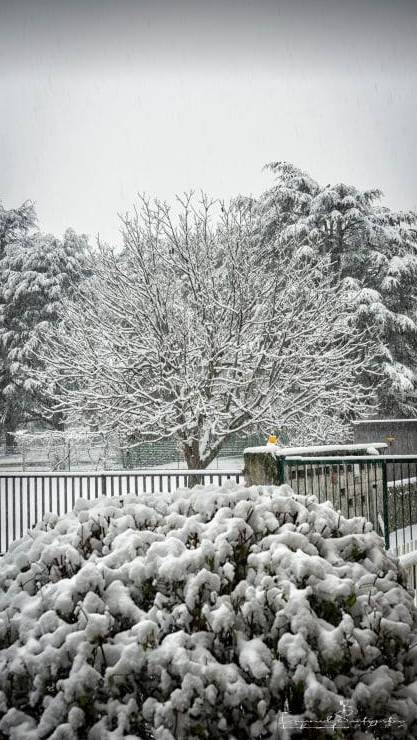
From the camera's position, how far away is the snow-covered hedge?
7.77 ft

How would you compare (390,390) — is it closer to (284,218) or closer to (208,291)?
(284,218)

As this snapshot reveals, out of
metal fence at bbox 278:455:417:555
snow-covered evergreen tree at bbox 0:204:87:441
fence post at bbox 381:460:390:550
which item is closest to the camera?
fence post at bbox 381:460:390:550

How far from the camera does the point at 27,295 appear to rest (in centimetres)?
3519

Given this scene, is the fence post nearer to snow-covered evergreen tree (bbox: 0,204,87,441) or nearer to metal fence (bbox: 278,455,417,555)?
metal fence (bbox: 278,455,417,555)

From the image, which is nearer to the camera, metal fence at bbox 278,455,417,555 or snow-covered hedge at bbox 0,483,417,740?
snow-covered hedge at bbox 0,483,417,740

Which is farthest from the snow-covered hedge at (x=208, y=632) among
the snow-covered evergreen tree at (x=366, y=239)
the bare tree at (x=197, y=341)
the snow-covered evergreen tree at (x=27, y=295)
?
the snow-covered evergreen tree at (x=27, y=295)

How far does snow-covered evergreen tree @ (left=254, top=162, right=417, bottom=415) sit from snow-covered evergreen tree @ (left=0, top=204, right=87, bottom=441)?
12.5 metres

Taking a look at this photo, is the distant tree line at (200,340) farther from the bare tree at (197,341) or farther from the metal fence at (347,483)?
the metal fence at (347,483)

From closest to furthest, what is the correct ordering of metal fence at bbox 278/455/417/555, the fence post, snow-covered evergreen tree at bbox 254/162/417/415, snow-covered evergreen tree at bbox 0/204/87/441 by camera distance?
the fence post < metal fence at bbox 278/455/417/555 < snow-covered evergreen tree at bbox 254/162/417/415 < snow-covered evergreen tree at bbox 0/204/87/441

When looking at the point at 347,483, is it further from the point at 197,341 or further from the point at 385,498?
the point at 197,341

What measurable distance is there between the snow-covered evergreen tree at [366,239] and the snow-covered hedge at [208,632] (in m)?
22.8

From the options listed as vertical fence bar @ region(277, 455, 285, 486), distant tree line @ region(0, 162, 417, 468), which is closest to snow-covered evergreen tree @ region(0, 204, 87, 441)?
distant tree line @ region(0, 162, 417, 468)

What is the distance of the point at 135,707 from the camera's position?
7.84 ft

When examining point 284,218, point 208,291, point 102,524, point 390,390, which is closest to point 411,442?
point 390,390
